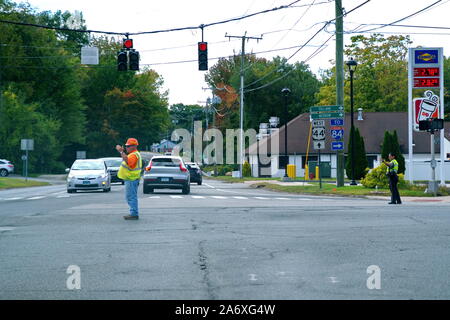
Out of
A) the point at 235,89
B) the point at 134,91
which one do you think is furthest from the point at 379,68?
the point at 134,91

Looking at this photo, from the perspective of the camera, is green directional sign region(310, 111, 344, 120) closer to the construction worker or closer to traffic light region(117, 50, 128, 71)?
traffic light region(117, 50, 128, 71)

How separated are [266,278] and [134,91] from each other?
274 feet

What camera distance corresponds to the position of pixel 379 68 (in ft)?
245

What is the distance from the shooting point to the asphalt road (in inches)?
311

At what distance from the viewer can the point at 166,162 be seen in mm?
30859

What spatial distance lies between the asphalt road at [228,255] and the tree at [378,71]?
59.0 meters

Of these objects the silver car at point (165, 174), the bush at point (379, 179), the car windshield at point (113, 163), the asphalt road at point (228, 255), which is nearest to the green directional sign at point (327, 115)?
the bush at point (379, 179)

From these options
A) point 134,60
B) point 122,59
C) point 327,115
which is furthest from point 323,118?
point 122,59

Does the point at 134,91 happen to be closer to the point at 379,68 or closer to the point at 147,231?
the point at 379,68

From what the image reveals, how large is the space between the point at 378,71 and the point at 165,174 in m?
49.5

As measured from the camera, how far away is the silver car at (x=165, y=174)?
3061 centimetres

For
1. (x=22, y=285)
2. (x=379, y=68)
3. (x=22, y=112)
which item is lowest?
(x=22, y=285)

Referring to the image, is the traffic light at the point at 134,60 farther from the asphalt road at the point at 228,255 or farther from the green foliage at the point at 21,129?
the green foliage at the point at 21,129

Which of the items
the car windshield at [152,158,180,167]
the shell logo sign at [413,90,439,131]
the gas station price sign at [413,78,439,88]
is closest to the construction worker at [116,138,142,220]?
the car windshield at [152,158,180,167]
